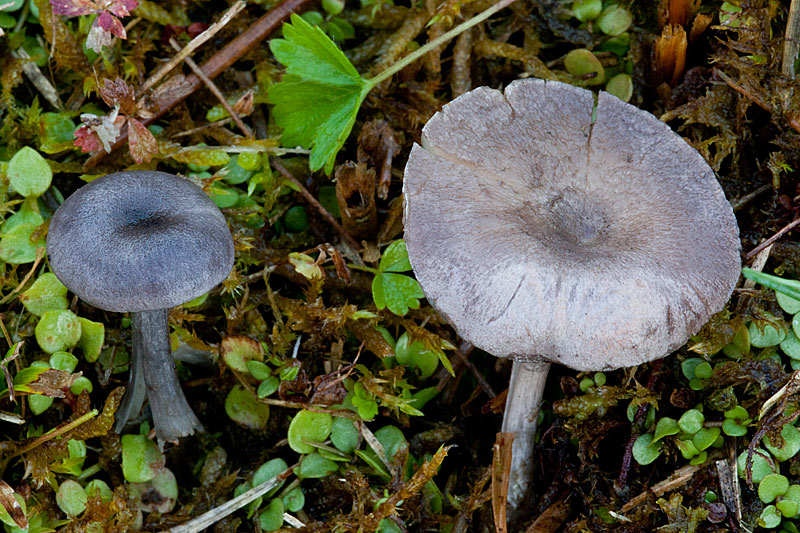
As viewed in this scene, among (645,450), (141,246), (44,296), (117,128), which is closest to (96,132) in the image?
(117,128)

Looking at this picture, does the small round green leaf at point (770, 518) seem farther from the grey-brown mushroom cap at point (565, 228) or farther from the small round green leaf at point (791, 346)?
the grey-brown mushroom cap at point (565, 228)

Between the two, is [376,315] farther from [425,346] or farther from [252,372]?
[252,372]

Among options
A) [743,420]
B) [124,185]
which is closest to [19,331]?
[124,185]

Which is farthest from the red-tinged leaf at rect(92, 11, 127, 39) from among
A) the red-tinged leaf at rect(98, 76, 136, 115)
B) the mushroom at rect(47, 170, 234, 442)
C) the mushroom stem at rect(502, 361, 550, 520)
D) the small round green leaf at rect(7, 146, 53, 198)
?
the mushroom stem at rect(502, 361, 550, 520)

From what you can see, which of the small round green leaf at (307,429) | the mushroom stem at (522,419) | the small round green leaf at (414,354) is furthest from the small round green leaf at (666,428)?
the small round green leaf at (307,429)

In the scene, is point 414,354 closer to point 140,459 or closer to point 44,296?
point 140,459
